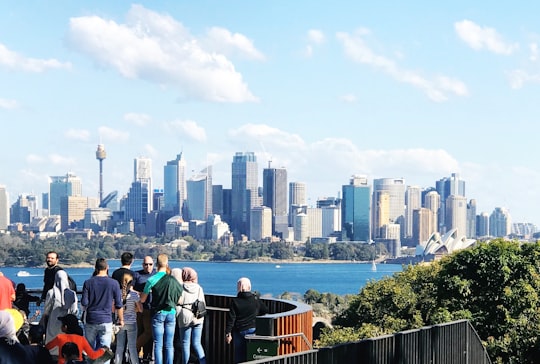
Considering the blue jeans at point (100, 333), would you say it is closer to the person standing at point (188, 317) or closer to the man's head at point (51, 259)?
the man's head at point (51, 259)

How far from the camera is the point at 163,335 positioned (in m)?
9.66

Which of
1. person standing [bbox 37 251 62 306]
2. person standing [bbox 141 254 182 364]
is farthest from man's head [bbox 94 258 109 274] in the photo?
person standing [bbox 141 254 182 364]

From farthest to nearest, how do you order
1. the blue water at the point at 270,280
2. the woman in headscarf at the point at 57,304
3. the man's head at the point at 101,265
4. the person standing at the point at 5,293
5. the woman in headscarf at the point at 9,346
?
the blue water at the point at 270,280 < the man's head at the point at 101,265 < the woman in headscarf at the point at 57,304 < the person standing at the point at 5,293 < the woman in headscarf at the point at 9,346

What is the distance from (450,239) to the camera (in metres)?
154

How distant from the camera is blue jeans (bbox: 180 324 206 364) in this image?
9.87m

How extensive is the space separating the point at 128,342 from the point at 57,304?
1.30 m

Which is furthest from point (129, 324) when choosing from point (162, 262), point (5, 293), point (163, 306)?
point (5, 293)

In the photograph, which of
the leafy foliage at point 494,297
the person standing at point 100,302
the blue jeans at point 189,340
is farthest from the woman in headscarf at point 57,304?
the leafy foliage at point 494,297

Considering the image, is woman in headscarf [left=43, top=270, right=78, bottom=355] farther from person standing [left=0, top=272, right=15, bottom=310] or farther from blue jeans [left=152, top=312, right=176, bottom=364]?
blue jeans [left=152, top=312, right=176, bottom=364]

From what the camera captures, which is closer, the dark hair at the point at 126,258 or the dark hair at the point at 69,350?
the dark hair at the point at 69,350

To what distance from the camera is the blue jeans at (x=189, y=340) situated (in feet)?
32.4

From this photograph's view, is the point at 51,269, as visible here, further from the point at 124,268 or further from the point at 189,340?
the point at 189,340

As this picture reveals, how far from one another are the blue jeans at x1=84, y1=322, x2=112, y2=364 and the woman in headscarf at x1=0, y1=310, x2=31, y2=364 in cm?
221

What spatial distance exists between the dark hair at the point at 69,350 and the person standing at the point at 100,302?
1.92 m
